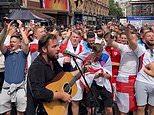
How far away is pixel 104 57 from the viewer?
7723mm

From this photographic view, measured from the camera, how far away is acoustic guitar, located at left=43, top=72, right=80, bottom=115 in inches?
195

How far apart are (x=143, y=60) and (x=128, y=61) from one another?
14.3 inches

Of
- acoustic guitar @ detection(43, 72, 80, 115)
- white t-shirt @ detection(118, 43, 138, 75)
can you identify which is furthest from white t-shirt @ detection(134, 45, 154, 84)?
acoustic guitar @ detection(43, 72, 80, 115)

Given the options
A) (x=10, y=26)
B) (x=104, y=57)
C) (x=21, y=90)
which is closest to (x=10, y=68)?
(x=21, y=90)

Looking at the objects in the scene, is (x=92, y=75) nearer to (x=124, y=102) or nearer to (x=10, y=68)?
(x=124, y=102)

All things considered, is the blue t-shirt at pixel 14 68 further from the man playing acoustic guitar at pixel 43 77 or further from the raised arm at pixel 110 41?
the man playing acoustic guitar at pixel 43 77

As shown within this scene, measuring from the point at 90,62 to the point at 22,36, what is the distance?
4.30 feet

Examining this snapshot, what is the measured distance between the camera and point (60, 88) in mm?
5027

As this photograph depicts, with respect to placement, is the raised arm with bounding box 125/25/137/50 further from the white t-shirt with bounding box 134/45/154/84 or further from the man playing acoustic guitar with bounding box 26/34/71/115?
the man playing acoustic guitar with bounding box 26/34/71/115

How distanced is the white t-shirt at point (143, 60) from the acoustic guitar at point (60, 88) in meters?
2.14

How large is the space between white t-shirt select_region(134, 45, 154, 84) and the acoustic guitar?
7.01 feet

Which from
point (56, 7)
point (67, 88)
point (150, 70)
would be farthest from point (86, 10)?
point (67, 88)

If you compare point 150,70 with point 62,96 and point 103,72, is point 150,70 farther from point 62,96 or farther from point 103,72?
point 62,96

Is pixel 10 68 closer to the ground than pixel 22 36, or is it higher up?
closer to the ground
